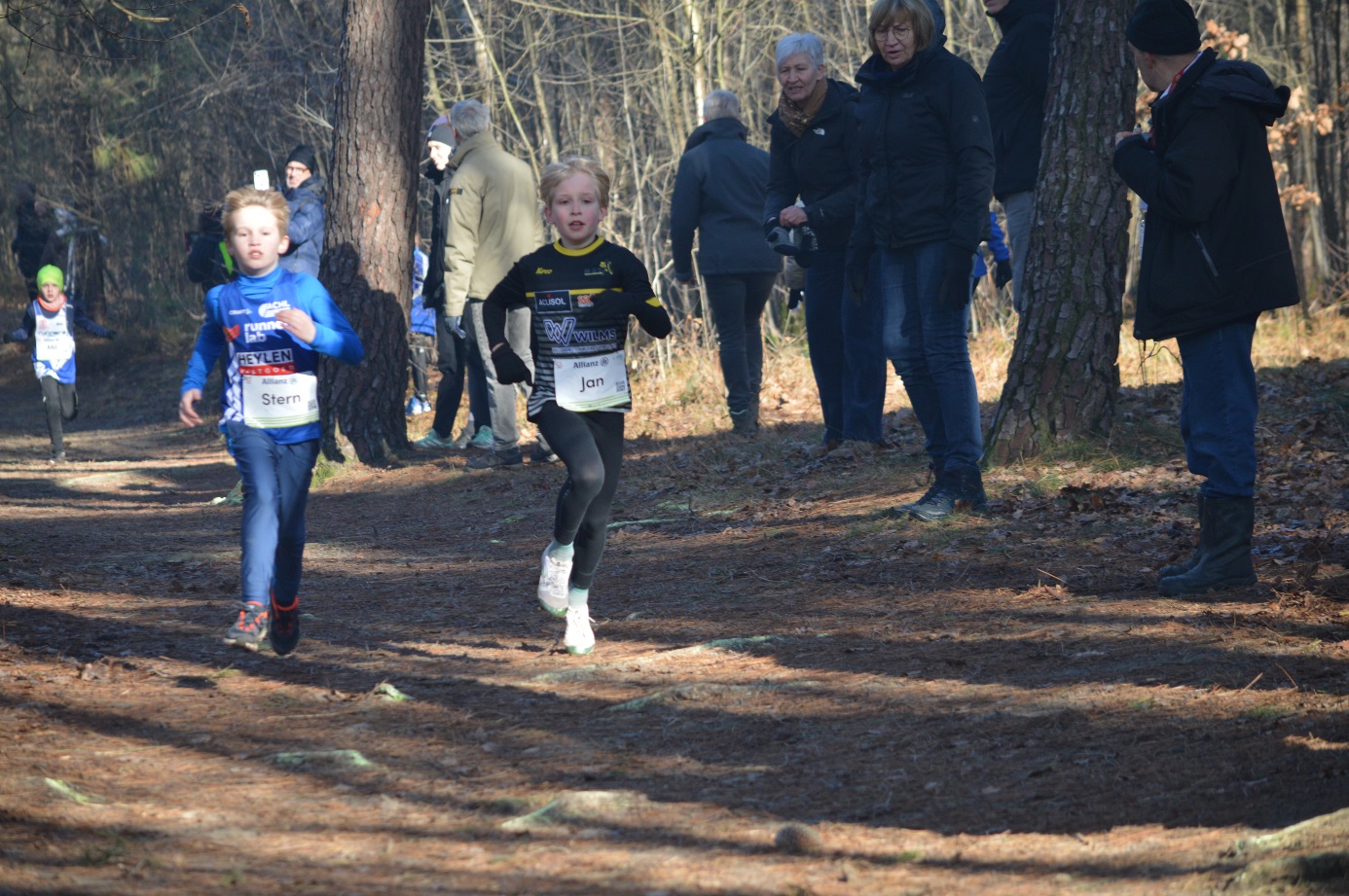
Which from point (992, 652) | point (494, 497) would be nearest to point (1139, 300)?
point (992, 652)

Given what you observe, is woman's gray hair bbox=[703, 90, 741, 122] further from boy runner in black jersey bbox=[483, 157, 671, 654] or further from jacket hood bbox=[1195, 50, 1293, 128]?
jacket hood bbox=[1195, 50, 1293, 128]

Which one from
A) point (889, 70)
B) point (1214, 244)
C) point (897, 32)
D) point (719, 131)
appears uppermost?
point (719, 131)

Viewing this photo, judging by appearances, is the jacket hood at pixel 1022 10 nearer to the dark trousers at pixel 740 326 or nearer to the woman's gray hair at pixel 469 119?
the dark trousers at pixel 740 326

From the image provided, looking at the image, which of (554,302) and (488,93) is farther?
(488,93)

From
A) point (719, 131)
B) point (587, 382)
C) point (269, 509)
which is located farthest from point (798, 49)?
point (269, 509)

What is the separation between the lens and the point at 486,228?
434 inches

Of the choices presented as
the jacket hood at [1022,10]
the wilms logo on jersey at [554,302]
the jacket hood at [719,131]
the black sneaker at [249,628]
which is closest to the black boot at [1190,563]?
the wilms logo on jersey at [554,302]

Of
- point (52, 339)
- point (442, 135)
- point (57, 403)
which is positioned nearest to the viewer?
point (442, 135)

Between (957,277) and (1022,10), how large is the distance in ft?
8.89

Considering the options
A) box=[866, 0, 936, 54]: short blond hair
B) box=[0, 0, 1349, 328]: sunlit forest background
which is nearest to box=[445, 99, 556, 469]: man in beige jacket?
box=[0, 0, 1349, 328]: sunlit forest background

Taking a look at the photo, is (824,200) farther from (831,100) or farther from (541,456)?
(541,456)

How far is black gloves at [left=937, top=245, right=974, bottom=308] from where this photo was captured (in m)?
6.95

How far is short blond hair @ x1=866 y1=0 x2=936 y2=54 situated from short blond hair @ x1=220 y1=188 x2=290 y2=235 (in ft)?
11.0

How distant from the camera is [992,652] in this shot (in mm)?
5148
